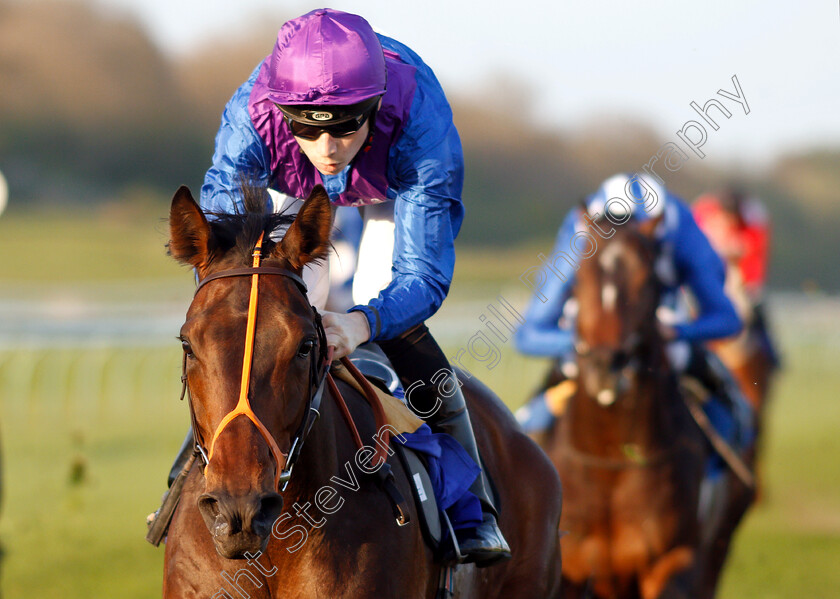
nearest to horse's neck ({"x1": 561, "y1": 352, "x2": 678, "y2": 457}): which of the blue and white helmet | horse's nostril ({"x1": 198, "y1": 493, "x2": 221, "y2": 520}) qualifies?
the blue and white helmet

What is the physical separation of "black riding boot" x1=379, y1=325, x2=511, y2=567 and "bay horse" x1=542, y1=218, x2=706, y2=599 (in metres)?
2.04

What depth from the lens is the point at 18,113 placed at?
128 ft

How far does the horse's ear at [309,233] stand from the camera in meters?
2.50

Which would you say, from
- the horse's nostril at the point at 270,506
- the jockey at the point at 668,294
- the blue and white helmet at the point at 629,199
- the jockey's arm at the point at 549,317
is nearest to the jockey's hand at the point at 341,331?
the horse's nostril at the point at 270,506

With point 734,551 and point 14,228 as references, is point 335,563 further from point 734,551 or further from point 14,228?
point 14,228

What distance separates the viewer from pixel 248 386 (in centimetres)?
222

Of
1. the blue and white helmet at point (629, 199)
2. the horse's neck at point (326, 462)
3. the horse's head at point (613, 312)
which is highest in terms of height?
the horse's neck at point (326, 462)

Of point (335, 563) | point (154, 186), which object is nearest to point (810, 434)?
point (335, 563)

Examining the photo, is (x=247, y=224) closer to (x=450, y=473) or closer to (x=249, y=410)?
(x=249, y=410)

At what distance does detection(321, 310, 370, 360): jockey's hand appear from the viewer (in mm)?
2557

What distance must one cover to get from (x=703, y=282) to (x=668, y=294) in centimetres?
30

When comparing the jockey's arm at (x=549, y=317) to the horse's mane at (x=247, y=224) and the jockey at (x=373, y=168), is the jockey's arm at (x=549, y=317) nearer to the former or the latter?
the jockey at (x=373, y=168)

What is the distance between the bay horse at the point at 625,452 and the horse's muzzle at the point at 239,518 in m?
→ 3.22

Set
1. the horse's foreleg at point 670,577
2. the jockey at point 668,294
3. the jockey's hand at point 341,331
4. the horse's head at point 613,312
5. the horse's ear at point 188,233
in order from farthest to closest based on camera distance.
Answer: the jockey at point 668,294 < the horse's head at point 613,312 < the horse's foreleg at point 670,577 < the jockey's hand at point 341,331 < the horse's ear at point 188,233
